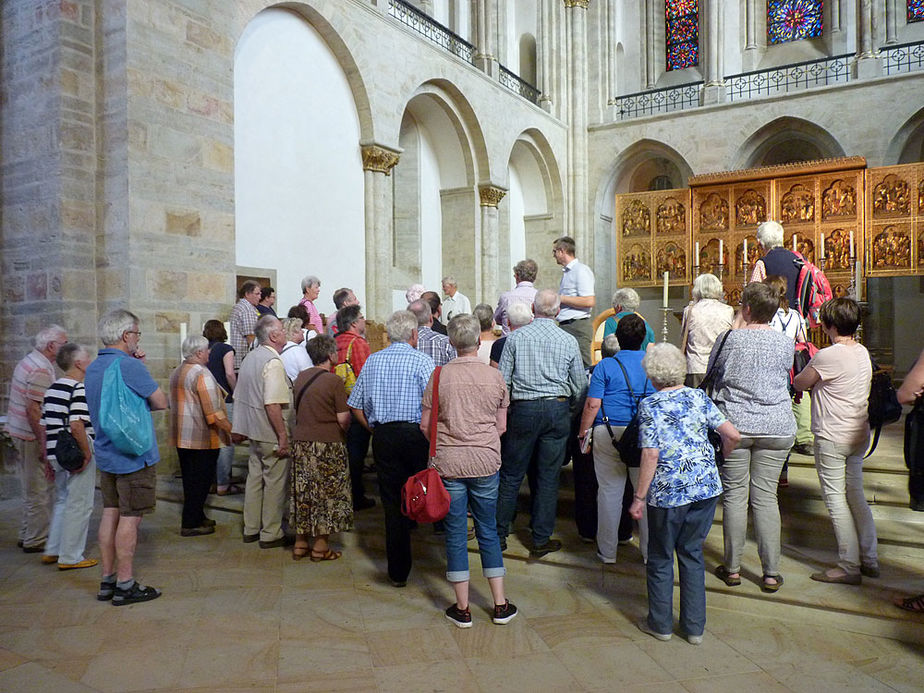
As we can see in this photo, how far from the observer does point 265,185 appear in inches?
378

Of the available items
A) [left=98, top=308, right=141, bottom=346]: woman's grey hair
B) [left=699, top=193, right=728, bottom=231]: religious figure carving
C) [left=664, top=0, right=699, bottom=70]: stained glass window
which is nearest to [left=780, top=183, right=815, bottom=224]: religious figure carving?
[left=699, top=193, right=728, bottom=231]: religious figure carving

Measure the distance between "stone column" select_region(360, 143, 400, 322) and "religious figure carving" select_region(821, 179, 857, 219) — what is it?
7164 mm

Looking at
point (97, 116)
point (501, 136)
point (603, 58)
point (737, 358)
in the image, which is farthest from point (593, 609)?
point (603, 58)

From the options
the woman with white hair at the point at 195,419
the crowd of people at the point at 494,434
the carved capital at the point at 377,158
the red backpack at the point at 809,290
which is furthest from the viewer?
the carved capital at the point at 377,158

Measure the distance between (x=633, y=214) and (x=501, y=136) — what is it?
3059 millimetres

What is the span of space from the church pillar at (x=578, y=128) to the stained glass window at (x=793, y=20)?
462 cm

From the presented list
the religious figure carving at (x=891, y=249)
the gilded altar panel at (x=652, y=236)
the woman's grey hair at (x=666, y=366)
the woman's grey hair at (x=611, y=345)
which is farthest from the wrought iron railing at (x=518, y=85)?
the woman's grey hair at (x=666, y=366)

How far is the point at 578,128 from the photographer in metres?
17.1

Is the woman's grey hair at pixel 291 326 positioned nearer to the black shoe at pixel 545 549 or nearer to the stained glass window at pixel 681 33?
the black shoe at pixel 545 549

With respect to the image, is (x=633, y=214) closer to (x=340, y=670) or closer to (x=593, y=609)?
(x=593, y=609)

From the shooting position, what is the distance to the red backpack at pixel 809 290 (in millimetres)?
5961

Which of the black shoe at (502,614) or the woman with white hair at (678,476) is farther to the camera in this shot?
the black shoe at (502,614)

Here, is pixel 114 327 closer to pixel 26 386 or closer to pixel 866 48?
pixel 26 386

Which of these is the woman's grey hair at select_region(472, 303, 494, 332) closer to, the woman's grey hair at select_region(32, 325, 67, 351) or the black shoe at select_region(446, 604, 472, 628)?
the black shoe at select_region(446, 604, 472, 628)
